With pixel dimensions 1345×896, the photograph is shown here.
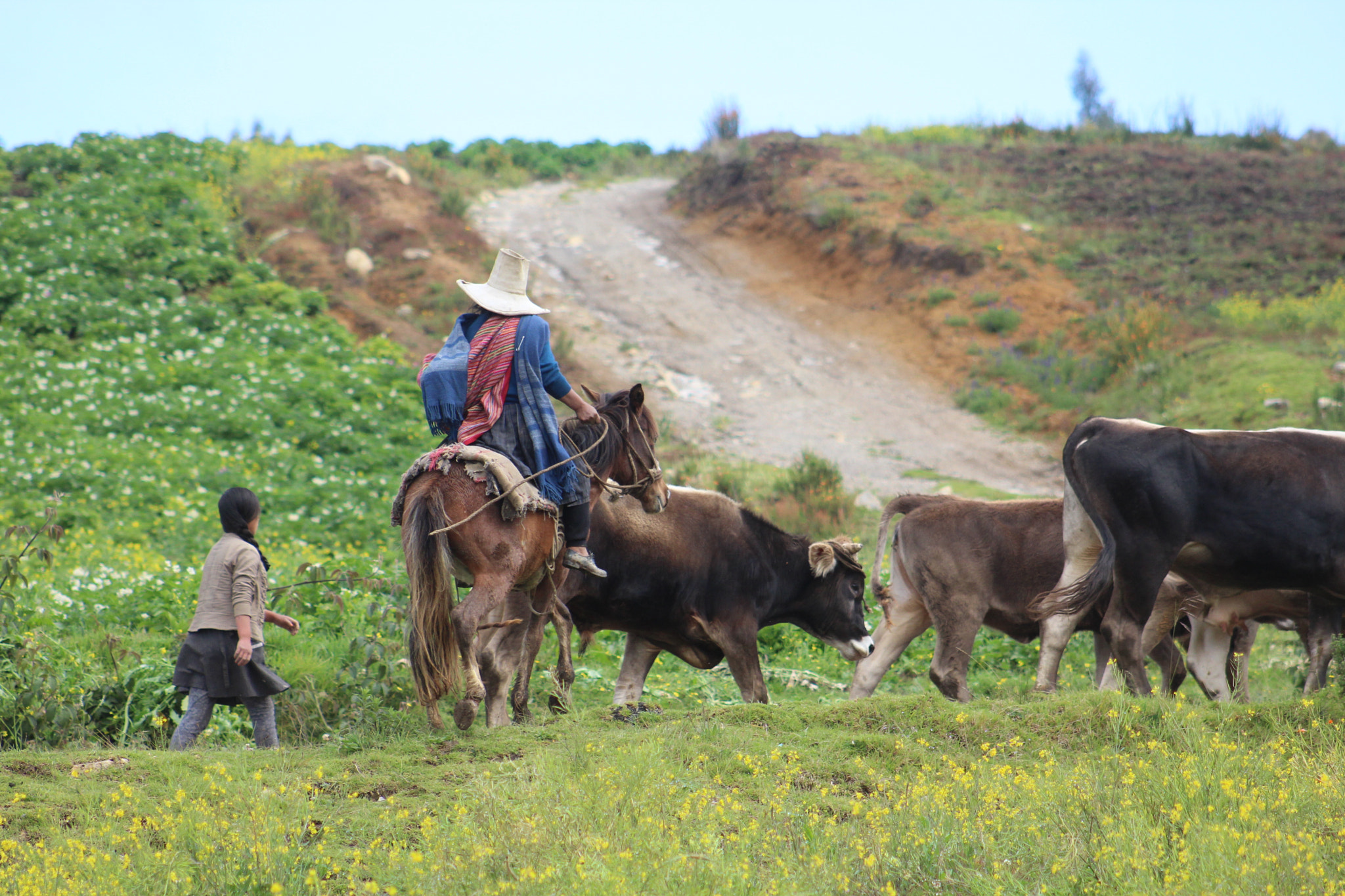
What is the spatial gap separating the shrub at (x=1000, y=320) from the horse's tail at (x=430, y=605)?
61.1 ft

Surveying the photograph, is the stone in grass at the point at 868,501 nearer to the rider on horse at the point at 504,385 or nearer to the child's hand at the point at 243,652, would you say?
the rider on horse at the point at 504,385

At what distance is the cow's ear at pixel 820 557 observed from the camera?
905 cm

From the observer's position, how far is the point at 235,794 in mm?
4926

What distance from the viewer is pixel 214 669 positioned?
6.53 metres

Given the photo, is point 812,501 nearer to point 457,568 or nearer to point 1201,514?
point 1201,514

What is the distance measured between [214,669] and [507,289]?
8.74 feet

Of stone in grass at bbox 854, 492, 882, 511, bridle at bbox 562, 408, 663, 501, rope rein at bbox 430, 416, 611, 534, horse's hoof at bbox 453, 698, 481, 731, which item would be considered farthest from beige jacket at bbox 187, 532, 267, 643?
stone in grass at bbox 854, 492, 882, 511

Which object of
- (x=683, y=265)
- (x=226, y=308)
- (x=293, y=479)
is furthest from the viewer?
(x=683, y=265)

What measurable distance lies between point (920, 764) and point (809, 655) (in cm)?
462

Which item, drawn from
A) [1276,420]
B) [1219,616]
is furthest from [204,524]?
[1276,420]

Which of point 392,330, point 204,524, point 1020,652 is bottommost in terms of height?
point 1020,652

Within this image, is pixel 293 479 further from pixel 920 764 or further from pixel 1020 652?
pixel 920 764

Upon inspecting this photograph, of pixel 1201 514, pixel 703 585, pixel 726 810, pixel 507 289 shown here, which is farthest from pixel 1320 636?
pixel 507 289

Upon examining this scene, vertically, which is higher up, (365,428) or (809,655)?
(365,428)
